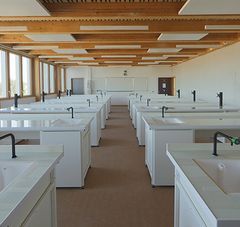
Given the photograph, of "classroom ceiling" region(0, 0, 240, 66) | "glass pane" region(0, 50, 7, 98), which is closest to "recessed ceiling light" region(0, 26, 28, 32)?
"classroom ceiling" region(0, 0, 240, 66)

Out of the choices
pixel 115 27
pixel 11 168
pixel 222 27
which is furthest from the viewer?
pixel 222 27

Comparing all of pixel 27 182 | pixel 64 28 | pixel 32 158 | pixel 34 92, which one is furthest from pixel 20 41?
pixel 27 182

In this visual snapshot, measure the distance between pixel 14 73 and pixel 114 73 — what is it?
28.3 ft

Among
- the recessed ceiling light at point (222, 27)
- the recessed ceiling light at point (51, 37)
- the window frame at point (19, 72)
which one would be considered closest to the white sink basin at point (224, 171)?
the recessed ceiling light at point (222, 27)

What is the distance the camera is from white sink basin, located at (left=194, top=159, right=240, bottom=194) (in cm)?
209

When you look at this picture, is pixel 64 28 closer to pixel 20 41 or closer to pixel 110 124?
pixel 20 41

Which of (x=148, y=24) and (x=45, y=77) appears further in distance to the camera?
(x=45, y=77)

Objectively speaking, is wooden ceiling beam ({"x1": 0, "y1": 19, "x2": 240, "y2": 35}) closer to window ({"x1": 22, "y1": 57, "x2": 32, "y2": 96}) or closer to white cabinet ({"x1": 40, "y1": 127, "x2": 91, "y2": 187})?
white cabinet ({"x1": 40, "y1": 127, "x2": 91, "y2": 187})

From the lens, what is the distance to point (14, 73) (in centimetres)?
1071

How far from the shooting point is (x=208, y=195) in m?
1.41

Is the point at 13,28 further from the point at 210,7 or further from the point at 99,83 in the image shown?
the point at 99,83

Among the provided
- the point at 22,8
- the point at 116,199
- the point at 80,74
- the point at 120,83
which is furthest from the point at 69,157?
the point at 80,74

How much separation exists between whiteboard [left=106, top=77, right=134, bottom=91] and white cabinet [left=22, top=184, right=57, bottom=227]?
54.7ft

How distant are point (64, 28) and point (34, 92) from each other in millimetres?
6737
